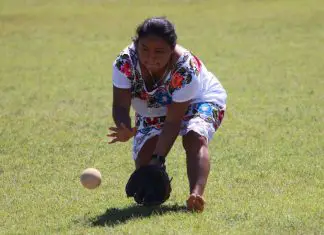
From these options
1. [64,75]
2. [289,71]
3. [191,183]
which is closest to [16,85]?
[64,75]

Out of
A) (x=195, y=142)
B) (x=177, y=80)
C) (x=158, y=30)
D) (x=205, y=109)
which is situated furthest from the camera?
(x=205, y=109)

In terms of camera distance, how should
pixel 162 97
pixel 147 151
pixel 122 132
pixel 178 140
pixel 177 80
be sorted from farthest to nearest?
1. pixel 178 140
2. pixel 147 151
3. pixel 162 97
4. pixel 177 80
5. pixel 122 132

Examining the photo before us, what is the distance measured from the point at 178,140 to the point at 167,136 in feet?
12.8

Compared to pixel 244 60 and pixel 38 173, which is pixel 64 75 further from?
pixel 38 173

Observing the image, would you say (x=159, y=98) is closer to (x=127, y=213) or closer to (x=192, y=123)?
(x=192, y=123)

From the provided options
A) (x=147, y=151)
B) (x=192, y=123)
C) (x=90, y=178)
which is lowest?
(x=90, y=178)

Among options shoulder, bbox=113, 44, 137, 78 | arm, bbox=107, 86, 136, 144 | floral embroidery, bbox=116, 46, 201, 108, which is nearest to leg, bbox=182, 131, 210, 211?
floral embroidery, bbox=116, 46, 201, 108

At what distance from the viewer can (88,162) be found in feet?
31.1

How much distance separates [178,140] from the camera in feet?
35.3

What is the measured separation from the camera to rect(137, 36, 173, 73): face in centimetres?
664

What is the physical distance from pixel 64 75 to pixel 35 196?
34.0 ft

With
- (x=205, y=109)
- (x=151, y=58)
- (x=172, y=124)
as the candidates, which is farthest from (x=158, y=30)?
(x=205, y=109)

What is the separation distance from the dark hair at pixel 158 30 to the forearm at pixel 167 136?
0.66 metres

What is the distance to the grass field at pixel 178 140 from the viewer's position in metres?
6.63
